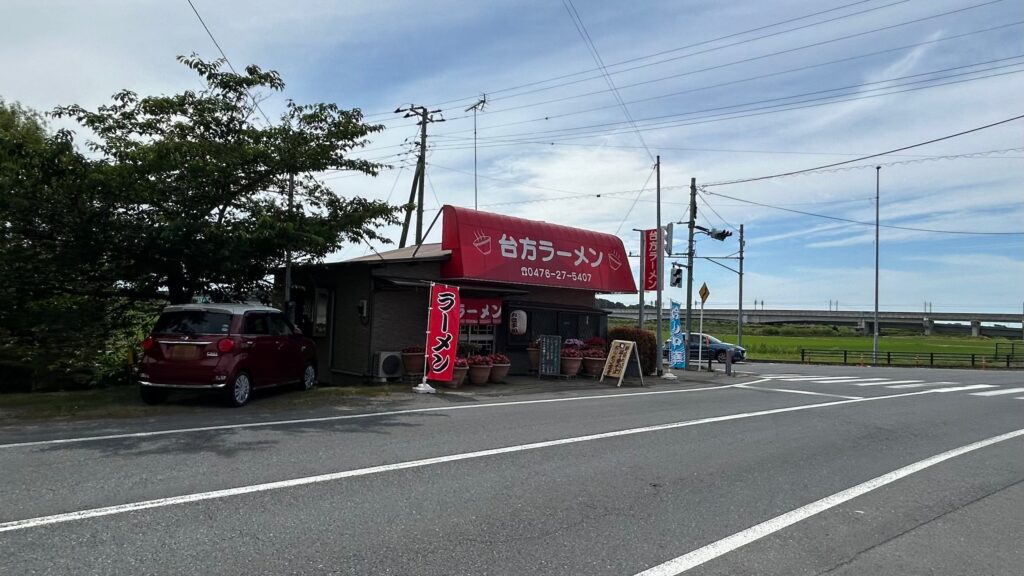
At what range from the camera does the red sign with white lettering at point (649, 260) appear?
2231 centimetres

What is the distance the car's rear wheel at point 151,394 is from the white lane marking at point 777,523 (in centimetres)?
971

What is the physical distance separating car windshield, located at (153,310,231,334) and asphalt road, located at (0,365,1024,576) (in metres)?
1.70

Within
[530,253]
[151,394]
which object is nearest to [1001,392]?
[530,253]

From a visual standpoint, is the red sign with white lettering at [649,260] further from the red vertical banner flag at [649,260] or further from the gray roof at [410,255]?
the gray roof at [410,255]

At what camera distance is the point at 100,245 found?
12797 mm

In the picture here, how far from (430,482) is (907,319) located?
345 ft

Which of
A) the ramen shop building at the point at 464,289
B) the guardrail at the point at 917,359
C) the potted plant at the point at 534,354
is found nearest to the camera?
the ramen shop building at the point at 464,289

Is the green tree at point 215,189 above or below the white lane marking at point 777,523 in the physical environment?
above

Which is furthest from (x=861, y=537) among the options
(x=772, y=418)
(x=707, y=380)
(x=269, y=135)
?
(x=707, y=380)

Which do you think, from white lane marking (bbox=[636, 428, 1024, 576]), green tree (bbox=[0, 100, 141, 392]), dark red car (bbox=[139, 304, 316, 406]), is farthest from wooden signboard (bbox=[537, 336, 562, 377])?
white lane marking (bbox=[636, 428, 1024, 576])

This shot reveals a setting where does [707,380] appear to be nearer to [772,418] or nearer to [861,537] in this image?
[772,418]

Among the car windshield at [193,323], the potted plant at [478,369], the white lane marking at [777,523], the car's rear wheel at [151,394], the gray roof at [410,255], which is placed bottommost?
the white lane marking at [777,523]

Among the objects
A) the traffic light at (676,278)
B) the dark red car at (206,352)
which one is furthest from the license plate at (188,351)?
the traffic light at (676,278)

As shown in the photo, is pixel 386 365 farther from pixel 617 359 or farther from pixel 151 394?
pixel 617 359
